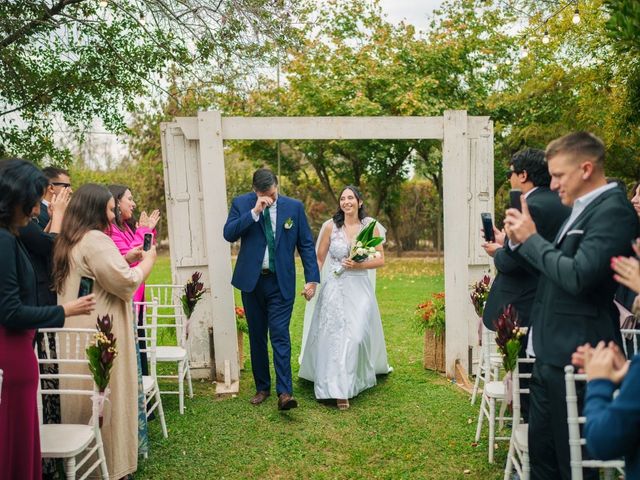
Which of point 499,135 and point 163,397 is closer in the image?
point 163,397

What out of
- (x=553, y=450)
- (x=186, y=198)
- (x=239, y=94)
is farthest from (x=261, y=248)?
(x=239, y=94)

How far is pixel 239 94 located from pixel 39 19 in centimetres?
268

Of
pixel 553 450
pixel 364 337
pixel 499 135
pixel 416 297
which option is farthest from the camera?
pixel 499 135

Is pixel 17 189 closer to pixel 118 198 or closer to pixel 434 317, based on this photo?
pixel 118 198

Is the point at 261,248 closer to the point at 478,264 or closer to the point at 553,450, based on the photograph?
the point at 478,264

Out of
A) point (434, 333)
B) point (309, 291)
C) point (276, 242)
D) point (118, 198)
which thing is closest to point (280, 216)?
point (276, 242)

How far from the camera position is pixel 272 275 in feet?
18.7

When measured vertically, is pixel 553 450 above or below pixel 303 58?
below

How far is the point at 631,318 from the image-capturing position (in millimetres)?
4211

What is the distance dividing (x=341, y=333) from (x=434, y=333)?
4.39 feet

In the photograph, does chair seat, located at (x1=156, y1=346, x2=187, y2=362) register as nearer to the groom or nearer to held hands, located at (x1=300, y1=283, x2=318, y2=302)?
the groom

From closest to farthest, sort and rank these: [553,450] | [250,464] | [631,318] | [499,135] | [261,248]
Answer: [553,450]
[631,318]
[250,464]
[261,248]
[499,135]

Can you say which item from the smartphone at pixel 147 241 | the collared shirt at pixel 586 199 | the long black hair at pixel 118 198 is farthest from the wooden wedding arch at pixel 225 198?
the collared shirt at pixel 586 199

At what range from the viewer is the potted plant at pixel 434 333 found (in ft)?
22.5
